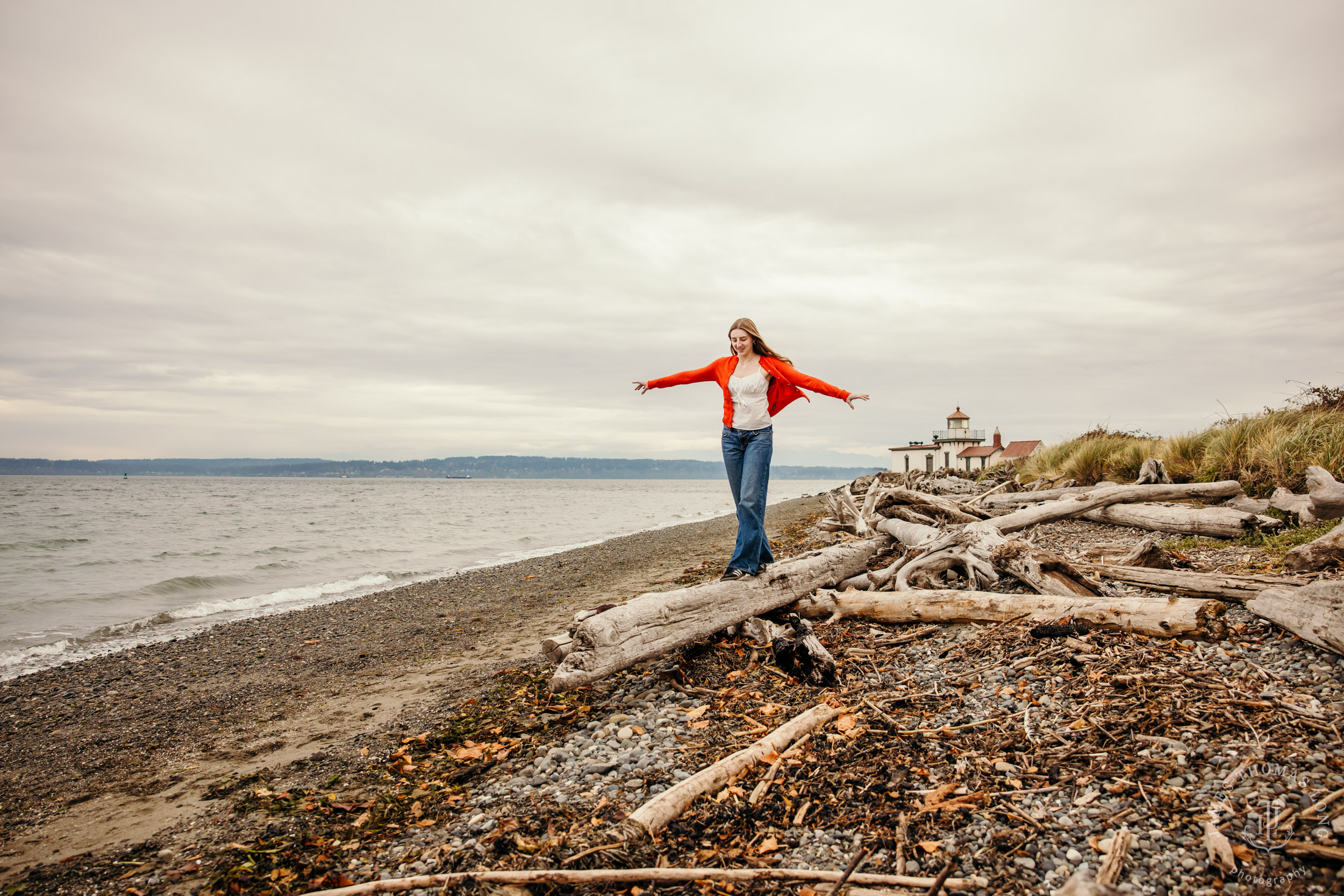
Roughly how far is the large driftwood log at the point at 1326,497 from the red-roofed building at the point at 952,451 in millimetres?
56729

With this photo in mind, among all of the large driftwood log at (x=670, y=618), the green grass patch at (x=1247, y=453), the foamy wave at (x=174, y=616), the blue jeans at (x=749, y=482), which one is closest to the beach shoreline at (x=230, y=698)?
the foamy wave at (x=174, y=616)

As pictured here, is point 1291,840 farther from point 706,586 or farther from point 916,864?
point 706,586

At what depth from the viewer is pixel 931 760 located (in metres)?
3.87

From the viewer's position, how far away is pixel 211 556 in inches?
804

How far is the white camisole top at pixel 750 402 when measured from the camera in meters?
6.48

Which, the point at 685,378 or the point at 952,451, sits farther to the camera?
the point at 952,451

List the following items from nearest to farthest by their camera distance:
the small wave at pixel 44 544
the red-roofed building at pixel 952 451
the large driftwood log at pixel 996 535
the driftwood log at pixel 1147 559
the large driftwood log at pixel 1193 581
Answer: the large driftwood log at pixel 1193 581 < the driftwood log at pixel 1147 559 < the large driftwood log at pixel 996 535 < the small wave at pixel 44 544 < the red-roofed building at pixel 952 451

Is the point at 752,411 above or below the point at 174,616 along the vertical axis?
above

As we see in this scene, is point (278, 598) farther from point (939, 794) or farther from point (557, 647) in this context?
point (939, 794)

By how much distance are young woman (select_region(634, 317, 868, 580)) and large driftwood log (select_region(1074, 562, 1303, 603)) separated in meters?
3.40

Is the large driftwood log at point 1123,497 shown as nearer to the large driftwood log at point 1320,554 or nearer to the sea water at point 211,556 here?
the large driftwood log at point 1320,554

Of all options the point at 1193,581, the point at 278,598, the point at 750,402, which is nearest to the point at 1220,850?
the point at 1193,581

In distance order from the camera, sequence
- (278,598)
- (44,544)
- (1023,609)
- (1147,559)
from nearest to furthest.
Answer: (1023,609), (1147,559), (278,598), (44,544)

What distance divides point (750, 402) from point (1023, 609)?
317 cm
